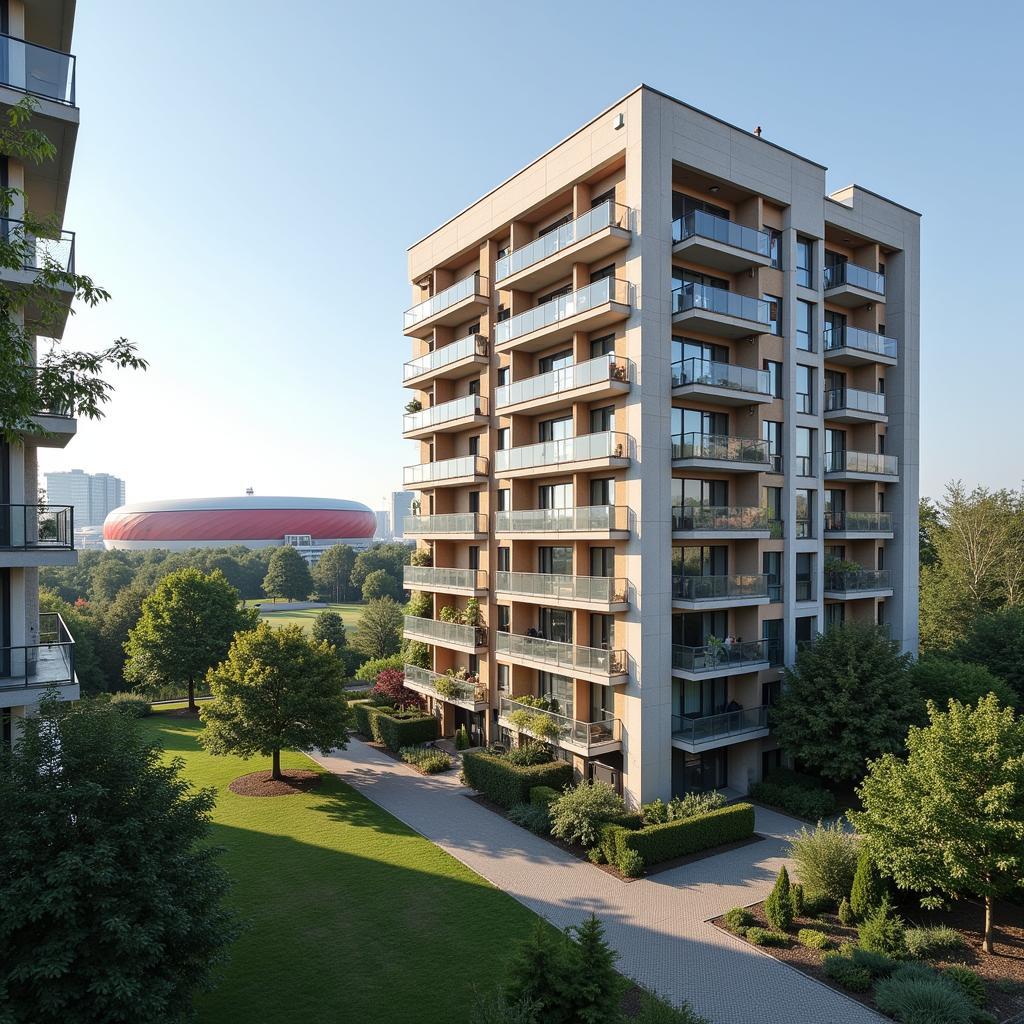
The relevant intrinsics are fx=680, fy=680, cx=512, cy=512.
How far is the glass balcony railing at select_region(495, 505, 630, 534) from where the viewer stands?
23578 millimetres

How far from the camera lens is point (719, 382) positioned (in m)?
24.3

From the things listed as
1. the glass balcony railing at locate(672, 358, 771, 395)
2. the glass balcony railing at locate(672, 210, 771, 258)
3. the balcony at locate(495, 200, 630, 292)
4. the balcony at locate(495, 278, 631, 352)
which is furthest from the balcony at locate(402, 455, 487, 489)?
the glass balcony railing at locate(672, 210, 771, 258)

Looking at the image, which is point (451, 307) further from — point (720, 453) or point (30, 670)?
point (30, 670)

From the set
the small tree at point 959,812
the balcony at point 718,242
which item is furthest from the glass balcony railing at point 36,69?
the small tree at point 959,812

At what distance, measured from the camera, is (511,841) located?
21656 millimetres

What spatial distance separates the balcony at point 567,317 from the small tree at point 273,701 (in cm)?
1480

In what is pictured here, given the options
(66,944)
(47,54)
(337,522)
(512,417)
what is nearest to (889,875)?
(66,944)

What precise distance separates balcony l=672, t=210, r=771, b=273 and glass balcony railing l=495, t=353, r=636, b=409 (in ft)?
15.6

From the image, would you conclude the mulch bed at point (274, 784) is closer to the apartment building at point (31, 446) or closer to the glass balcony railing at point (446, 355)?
the apartment building at point (31, 446)

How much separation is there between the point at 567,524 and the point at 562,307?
8068 millimetres

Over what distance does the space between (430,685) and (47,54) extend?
26307 mm

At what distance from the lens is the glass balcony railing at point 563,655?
916 inches

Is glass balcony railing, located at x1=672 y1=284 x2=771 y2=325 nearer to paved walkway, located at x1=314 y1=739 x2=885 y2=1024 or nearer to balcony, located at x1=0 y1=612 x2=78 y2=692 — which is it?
paved walkway, located at x1=314 y1=739 x2=885 y2=1024

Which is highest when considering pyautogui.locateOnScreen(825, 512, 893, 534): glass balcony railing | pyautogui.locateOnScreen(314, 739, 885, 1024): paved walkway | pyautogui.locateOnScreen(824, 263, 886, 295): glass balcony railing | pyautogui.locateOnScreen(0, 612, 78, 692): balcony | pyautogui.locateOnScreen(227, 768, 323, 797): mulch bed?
pyautogui.locateOnScreen(824, 263, 886, 295): glass balcony railing
